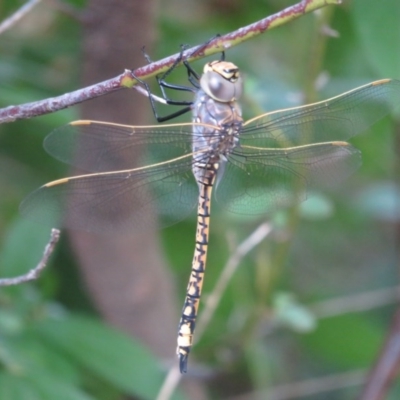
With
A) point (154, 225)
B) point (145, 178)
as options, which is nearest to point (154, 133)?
point (145, 178)

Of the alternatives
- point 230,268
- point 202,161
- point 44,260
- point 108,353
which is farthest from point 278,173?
point 44,260

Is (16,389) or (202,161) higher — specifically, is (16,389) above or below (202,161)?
below

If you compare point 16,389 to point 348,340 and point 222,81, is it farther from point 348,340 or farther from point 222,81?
point 348,340

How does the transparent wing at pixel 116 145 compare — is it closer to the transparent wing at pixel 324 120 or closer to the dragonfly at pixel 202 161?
the dragonfly at pixel 202 161

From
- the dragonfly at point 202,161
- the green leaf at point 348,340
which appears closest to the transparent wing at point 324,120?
the dragonfly at point 202,161

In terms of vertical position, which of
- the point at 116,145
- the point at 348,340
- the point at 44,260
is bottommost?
the point at 348,340

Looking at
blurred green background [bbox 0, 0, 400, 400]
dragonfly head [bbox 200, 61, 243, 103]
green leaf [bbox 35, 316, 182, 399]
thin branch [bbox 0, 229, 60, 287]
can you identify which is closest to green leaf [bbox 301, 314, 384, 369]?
blurred green background [bbox 0, 0, 400, 400]

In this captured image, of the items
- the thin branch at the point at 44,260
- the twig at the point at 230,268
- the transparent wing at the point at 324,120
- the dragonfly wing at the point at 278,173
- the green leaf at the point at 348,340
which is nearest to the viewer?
the thin branch at the point at 44,260
